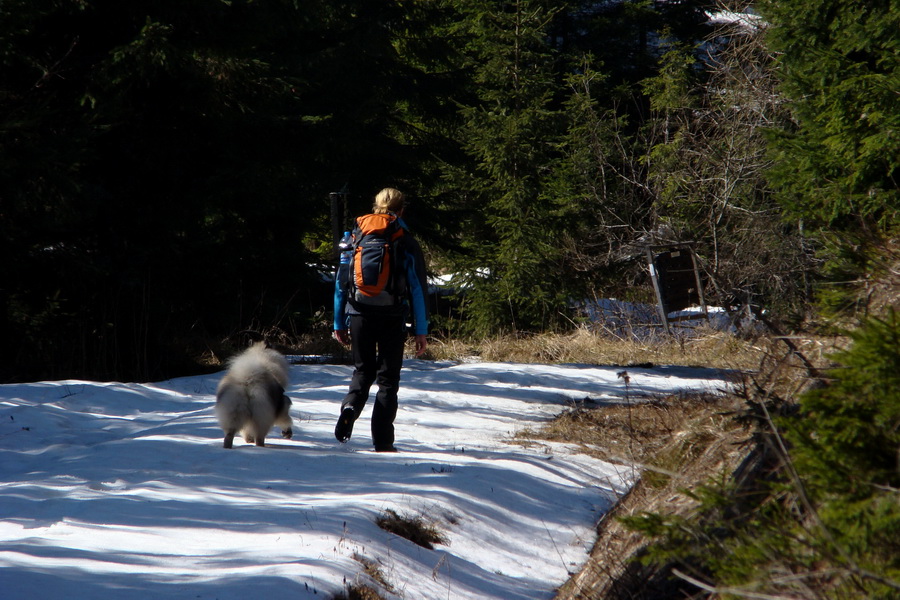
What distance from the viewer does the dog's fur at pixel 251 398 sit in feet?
21.5

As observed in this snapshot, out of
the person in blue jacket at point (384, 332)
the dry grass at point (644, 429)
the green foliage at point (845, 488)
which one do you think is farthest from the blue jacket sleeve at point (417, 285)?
the green foliage at point (845, 488)

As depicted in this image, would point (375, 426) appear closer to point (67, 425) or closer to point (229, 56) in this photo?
point (67, 425)

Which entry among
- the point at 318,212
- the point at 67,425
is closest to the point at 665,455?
the point at 67,425

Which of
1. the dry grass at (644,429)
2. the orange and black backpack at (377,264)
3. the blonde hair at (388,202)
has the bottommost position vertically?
the dry grass at (644,429)

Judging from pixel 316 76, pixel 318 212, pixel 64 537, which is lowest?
pixel 64 537

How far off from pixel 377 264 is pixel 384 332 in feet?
1.98

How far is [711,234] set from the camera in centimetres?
1806

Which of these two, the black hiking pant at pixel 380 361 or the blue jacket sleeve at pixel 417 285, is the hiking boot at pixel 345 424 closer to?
the black hiking pant at pixel 380 361

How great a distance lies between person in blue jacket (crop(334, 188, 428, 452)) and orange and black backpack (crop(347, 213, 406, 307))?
5 centimetres

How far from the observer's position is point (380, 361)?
6680 mm

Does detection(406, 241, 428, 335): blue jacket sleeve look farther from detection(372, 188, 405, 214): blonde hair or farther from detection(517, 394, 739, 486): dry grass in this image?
detection(517, 394, 739, 486): dry grass

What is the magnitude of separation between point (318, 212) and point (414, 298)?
1019 centimetres

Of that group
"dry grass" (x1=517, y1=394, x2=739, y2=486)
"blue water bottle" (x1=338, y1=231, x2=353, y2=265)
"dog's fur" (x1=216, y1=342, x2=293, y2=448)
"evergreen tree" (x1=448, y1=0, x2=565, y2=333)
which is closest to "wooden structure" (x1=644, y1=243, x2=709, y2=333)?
"evergreen tree" (x1=448, y1=0, x2=565, y2=333)

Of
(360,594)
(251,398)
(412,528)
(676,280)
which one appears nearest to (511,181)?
(676,280)
